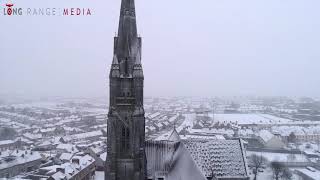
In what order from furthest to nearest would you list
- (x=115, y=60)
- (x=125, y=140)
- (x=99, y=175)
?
(x=99, y=175), (x=125, y=140), (x=115, y=60)

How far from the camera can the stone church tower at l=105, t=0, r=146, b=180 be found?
27.6 metres

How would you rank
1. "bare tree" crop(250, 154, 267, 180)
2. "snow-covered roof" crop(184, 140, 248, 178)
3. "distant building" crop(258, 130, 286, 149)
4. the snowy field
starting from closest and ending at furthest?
1. "snow-covered roof" crop(184, 140, 248, 178)
2. "bare tree" crop(250, 154, 267, 180)
3. the snowy field
4. "distant building" crop(258, 130, 286, 149)

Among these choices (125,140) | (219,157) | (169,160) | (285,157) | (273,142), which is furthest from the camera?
(273,142)

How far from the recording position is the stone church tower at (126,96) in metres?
27.6

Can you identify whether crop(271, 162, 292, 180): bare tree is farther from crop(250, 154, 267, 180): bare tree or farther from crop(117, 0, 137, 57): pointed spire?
crop(117, 0, 137, 57): pointed spire

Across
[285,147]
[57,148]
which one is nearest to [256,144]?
[285,147]

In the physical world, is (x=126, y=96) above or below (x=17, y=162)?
above

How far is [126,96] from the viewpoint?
27.9m

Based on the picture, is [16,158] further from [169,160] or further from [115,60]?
[115,60]

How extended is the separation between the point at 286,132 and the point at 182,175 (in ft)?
297

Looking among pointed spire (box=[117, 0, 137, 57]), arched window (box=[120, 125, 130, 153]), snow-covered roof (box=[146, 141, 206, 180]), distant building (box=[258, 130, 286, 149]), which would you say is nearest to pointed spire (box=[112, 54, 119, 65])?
pointed spire (box=[117, 0, 137, 57])

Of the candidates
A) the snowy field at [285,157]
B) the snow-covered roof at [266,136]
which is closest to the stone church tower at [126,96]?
the snowy field at [285,157]

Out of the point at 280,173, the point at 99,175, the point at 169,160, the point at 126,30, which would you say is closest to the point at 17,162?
the point at 99,175

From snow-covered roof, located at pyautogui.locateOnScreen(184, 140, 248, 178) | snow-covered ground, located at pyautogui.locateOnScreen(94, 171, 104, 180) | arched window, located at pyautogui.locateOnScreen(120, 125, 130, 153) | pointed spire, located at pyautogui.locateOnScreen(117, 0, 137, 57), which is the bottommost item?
snow-covered ground, located at pyautogui.locateOnScreen(94, 171, 104, 180)
